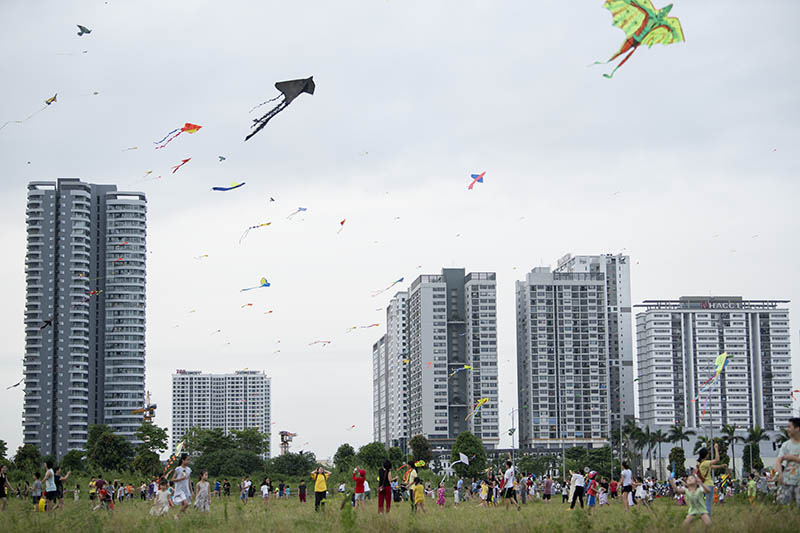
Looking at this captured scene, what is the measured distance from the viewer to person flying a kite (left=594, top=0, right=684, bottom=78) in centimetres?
1352

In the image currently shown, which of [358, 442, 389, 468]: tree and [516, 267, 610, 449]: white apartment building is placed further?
[516, 267, 610, 449]: white apartment building

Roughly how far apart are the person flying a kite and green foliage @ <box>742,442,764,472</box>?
308 feet

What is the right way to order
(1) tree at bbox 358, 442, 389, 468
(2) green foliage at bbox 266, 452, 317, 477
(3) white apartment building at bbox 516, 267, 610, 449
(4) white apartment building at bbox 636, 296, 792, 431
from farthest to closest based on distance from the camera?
1. (4) white apartment building at bbox 636, 296, 792, 431
2. (3) white apartment building at bbox 516, 267, 610, 449
3. (1) tree at bbox 358, 442, 389, 468
4. (2) green foliage at bbox 266, 452, 317, 477

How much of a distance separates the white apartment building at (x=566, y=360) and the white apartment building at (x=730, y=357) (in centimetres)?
2949

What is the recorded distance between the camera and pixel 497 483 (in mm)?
30344

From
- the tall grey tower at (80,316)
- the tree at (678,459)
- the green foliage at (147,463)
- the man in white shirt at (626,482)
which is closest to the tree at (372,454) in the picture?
the green foliage at (147,463)

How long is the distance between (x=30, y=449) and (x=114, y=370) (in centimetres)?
2762

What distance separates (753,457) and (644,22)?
101761mm

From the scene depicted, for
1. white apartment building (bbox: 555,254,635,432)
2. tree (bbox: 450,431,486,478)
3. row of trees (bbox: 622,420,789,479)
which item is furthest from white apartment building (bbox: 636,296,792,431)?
tree (bbox: 450,431,486,478)

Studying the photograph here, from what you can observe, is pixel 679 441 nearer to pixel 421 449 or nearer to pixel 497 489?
pixel 421 449

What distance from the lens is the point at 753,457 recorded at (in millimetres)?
105625

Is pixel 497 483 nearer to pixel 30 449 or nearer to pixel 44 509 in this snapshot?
pixel 44 509

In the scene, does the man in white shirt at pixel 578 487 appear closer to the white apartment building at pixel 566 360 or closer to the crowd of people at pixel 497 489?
the crowd of people at pixel 497 489

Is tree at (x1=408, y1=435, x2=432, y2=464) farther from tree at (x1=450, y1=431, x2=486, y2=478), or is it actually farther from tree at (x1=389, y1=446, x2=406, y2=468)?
tree at (x1=450, y1=431, x2=486, y2=478)
